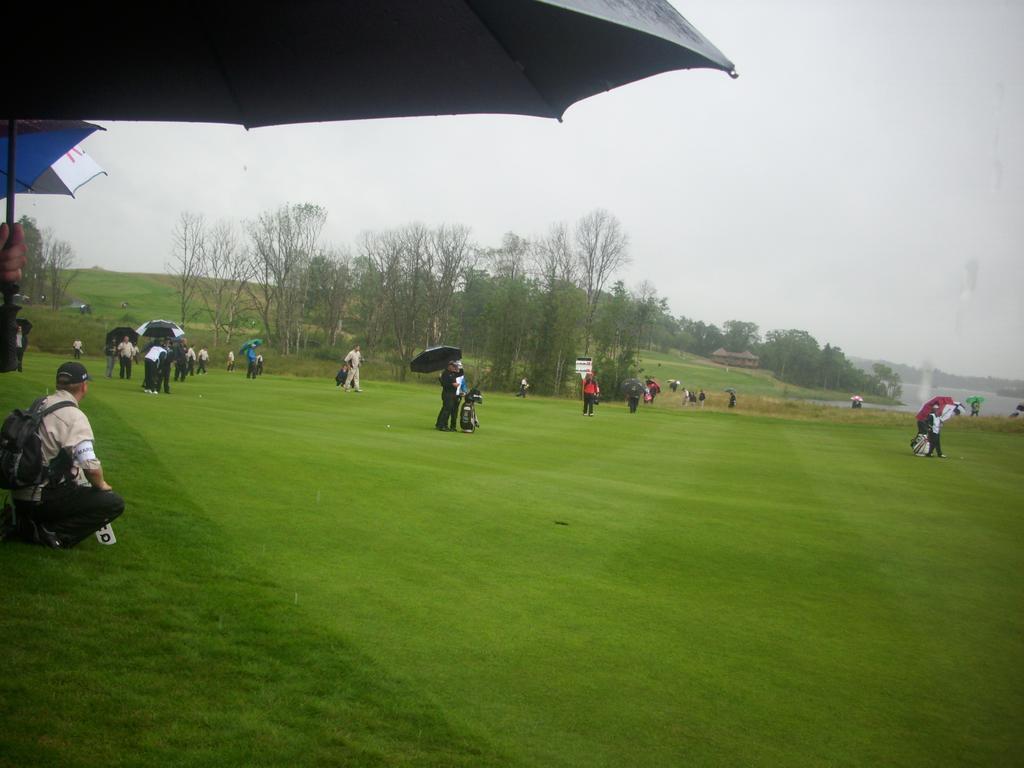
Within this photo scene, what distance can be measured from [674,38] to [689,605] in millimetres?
5331

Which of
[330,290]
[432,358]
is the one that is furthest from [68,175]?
[330,290]

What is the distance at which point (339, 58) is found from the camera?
3.39m

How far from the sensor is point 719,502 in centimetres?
1230

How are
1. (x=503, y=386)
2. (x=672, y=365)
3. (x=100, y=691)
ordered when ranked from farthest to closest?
(x=672, y=365) < (x=503, y=386) < (x=100, y=691)

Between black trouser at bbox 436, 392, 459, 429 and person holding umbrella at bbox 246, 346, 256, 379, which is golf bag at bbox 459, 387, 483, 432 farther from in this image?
person holding umbrella at bbox 246, 346, 256, 379

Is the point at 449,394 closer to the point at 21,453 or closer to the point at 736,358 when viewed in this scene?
the point at 21,453

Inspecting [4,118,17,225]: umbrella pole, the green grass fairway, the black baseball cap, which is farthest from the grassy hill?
[4,118,17,225]: umbrella pole

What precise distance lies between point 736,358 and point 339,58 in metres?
156

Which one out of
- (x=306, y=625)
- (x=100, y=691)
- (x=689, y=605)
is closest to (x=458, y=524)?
(x=689, y=605)

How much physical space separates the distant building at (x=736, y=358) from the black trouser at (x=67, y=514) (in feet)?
475

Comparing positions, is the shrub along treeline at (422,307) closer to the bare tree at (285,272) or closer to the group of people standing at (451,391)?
the bare tree at (285,272)

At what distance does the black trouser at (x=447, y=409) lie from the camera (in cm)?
2002

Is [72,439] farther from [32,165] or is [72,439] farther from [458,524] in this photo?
[458,524]

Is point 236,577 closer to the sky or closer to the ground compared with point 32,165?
closer to the ground
